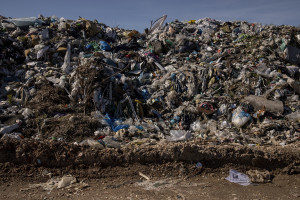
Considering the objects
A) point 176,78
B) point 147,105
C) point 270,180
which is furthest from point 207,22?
point 270,180

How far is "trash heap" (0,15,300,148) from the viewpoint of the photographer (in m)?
4.43

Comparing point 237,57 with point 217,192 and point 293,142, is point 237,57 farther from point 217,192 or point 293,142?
point 217,192

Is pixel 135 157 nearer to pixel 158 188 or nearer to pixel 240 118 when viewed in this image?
pixel 158 188

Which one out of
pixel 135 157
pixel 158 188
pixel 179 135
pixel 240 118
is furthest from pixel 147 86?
pixel 158 188

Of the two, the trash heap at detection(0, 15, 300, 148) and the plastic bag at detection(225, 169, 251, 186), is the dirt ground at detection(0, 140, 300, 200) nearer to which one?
the plastic bag at detection(225, 169, 251, 186)

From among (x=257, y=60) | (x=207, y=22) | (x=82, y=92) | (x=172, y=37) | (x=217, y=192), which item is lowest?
(x=217, y=192)

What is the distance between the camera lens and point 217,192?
2.87 metres

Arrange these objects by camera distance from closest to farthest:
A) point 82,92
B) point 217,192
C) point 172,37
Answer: point 217,192, point 82,92, point 172,37

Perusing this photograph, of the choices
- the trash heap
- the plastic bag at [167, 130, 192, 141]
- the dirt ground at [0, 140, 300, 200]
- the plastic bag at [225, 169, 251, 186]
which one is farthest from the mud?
the plastic bag at [167, 130, 192, 141]

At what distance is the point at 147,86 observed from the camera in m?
5.88

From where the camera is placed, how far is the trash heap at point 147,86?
443cm

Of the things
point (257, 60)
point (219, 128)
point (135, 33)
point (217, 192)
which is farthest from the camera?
point (135, 33)

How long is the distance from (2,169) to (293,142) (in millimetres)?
4726

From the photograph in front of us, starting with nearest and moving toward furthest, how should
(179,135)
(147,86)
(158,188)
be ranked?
(158,188), (179,135), (147,86)
